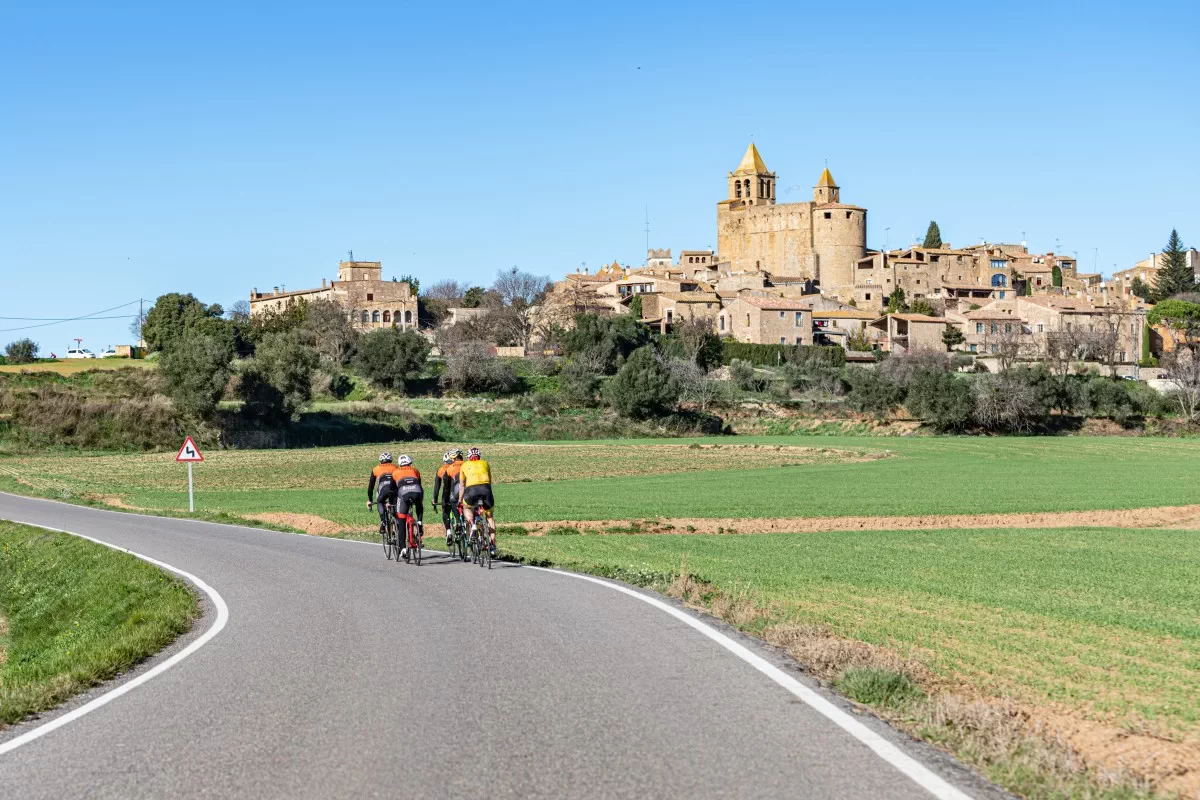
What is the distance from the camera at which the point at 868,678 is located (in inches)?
365

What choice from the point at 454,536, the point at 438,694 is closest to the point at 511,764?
the point at 438,694

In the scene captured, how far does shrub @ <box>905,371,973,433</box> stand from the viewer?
79438mm

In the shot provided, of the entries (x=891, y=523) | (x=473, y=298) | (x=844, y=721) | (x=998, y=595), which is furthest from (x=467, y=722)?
(x=473, y=298)

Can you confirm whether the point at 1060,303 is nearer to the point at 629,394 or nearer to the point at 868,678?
the point at 629,394

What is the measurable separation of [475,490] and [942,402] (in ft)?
212

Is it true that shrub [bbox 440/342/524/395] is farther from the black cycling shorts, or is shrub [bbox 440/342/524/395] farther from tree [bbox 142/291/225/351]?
the black cycling shorts

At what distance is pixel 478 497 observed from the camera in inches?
761

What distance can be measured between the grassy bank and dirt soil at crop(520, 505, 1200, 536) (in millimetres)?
4285

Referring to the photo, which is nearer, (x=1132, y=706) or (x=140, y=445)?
(x=1132, y=706)

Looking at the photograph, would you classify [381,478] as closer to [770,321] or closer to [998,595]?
[998,595]

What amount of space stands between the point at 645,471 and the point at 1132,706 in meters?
45.8

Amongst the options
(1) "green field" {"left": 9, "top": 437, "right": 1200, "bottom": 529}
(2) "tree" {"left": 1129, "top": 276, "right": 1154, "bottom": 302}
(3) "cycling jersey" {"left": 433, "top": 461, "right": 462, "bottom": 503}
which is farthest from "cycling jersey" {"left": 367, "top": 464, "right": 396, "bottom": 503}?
(2) "tree" {"left": 1129, "top": 276, "right": 1154, "bottom": 302}

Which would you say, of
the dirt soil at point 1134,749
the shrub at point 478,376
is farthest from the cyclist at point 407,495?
the shrub at point 478,376

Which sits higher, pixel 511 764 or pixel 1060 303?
pixel 1060 303
